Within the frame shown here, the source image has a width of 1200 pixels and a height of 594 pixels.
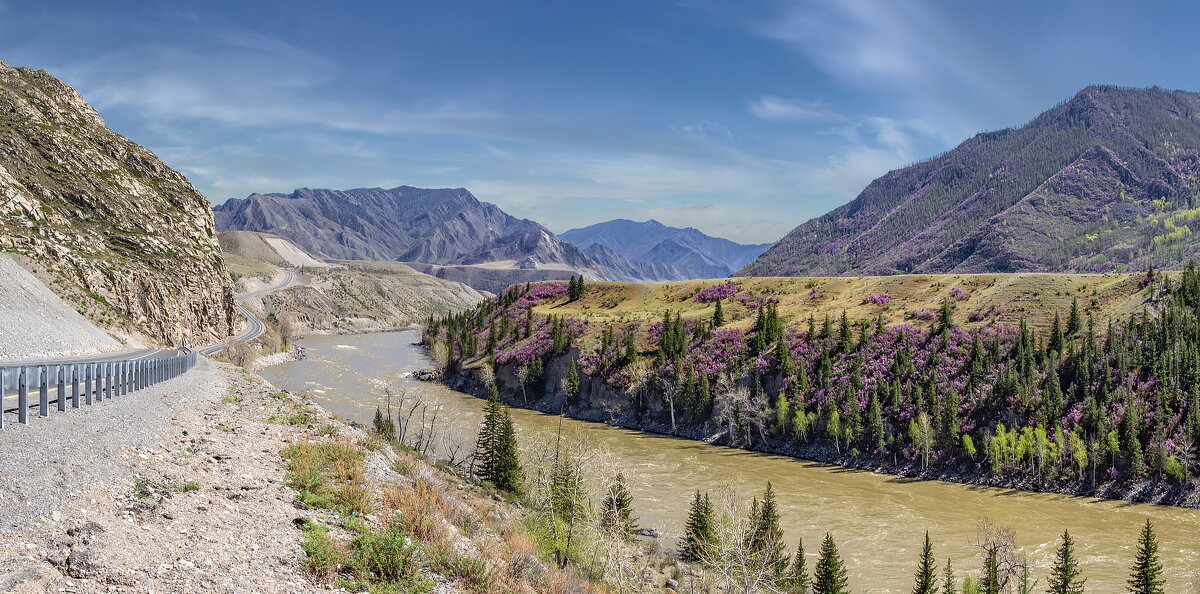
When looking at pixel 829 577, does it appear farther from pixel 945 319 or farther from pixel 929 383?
pixel 945 319

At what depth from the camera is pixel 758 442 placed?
2672 inches

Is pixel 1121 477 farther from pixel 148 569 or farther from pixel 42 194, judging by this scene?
pixel 42 194

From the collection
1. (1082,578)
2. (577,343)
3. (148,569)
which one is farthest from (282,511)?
(577,343)

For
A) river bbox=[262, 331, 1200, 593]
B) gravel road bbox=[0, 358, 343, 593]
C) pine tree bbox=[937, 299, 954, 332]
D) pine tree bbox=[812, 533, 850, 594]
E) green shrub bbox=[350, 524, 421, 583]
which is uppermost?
pine tree bbox=[937, 299, 954, 332]

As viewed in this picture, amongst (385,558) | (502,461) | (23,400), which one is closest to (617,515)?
(502,461)

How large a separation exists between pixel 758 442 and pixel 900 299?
3344 centimetres

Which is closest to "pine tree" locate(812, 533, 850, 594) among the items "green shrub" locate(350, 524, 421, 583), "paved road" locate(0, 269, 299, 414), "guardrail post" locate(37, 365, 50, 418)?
"green shrub" locate(350, 524, 421, 583)

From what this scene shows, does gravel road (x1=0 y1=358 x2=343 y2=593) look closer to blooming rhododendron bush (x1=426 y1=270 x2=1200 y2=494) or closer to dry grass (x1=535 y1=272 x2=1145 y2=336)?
blooming rhododendron bush (x1=426 y1=270 x2=1200 y2=494)

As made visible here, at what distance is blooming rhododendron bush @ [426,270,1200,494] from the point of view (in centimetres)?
5422

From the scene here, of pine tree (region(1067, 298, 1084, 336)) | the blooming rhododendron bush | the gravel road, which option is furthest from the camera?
pine tree (region(1067, 298, 1084, 336))

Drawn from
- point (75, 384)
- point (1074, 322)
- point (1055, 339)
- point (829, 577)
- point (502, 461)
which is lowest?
point (829, 577)

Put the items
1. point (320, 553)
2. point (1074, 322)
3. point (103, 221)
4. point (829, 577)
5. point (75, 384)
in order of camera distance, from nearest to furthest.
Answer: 1. point (320, 553)
2. point (75, 384)
3. point (829, 577)
4. point (1074, 322)
5. point (103, 221)

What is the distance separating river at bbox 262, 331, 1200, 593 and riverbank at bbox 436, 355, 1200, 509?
1.26 metres

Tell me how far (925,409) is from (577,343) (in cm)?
4716
